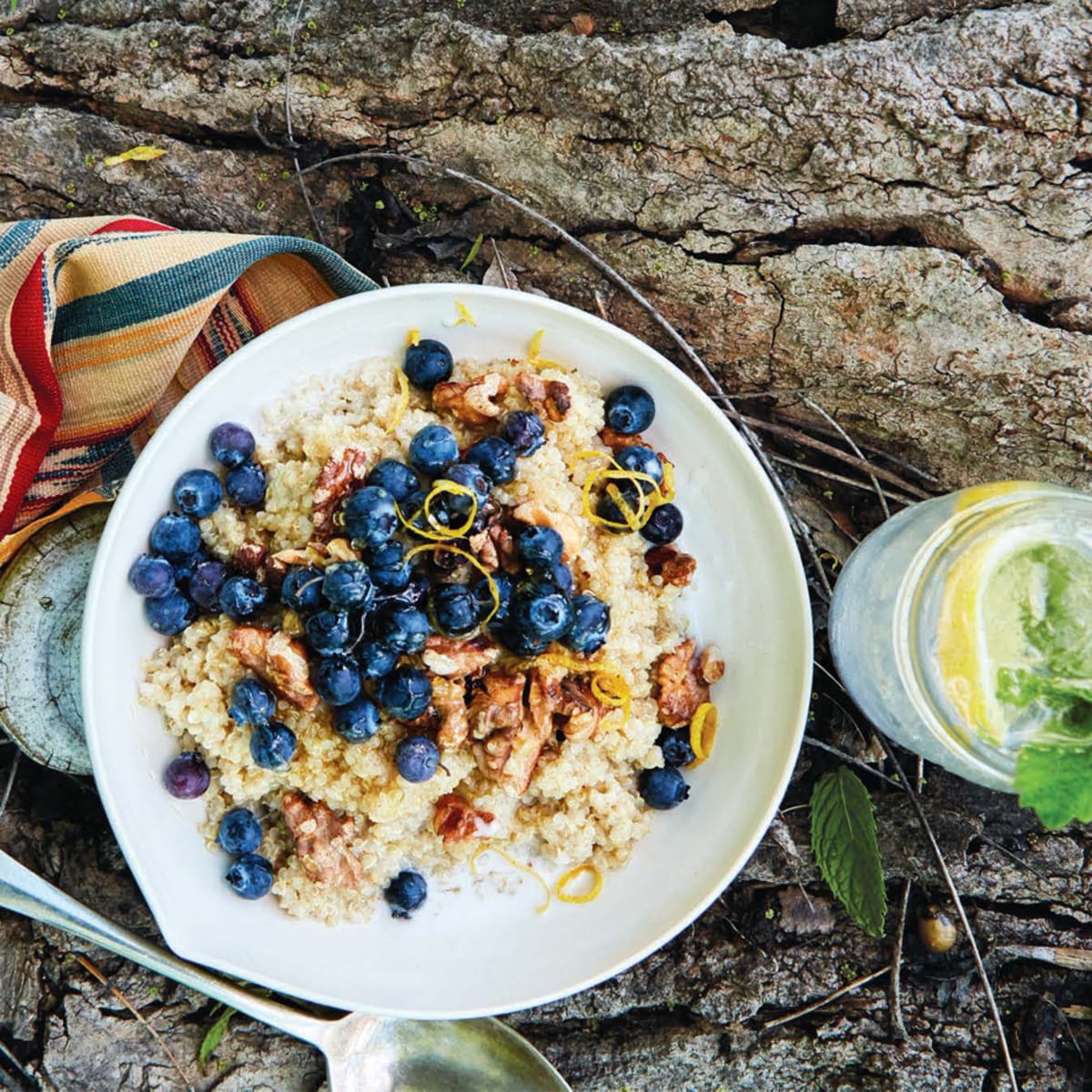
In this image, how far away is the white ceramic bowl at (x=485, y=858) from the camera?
1893 mm

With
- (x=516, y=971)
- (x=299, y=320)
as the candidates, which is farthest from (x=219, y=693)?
(x=516, y=971)

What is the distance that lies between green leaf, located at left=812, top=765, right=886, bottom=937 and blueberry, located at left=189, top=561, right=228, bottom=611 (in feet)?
4.39

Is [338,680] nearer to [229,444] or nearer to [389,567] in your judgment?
[389,567]

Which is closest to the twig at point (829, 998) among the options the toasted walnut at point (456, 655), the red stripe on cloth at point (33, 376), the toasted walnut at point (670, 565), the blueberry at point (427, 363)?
the toasted walnut at point (670, 565)

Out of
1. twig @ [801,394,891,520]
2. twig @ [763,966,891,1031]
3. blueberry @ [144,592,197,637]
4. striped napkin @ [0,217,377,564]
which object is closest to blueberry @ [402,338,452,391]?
striped napkin @ [0,217,377,564]

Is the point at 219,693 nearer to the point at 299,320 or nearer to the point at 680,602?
the point at 299,320

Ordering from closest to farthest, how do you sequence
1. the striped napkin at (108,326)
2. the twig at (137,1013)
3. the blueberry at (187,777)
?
the blueberry at (187,777), the striped napkin at (108,326), the twig at (137,1013)

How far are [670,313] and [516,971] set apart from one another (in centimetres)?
140

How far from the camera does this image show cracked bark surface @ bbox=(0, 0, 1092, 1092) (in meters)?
2.08

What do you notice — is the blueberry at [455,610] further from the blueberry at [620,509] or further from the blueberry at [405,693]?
the blueberry at [620,509]

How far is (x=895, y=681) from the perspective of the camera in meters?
1.97

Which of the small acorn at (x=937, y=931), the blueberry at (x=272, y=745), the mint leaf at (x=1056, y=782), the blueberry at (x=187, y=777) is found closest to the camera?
the mint leaf at (x=1056, y=782)

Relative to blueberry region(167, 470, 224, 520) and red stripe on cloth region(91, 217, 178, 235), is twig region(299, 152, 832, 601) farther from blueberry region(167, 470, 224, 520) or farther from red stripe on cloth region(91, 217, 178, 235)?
blueberry region(167, 470, 224, 520)

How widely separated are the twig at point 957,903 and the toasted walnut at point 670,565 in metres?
0.59
